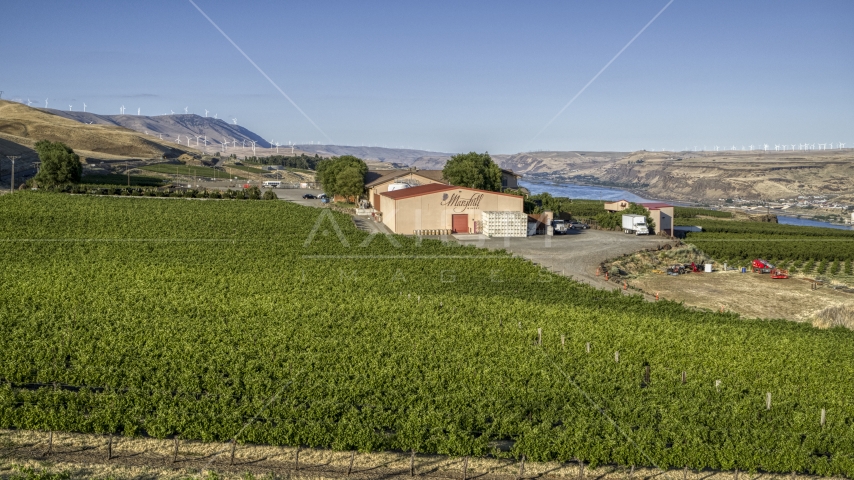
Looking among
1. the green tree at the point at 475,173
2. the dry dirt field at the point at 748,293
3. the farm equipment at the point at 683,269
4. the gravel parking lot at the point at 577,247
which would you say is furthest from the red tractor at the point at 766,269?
the green tree at the point at 475,173

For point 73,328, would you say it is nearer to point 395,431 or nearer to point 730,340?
point 395,431

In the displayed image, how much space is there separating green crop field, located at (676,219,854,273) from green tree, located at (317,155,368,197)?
41727 mm

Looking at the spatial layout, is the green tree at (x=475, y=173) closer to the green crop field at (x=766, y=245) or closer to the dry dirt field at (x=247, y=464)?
the green crop field at (x=766, y=245)

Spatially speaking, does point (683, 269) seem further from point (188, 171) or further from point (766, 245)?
point (188, 171)

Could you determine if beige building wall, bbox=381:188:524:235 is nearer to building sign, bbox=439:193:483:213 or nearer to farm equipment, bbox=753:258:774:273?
building sign, bbox=439:193:483:213

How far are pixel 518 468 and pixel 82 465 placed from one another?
38.9 feet

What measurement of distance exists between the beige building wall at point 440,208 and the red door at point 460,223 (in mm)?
94

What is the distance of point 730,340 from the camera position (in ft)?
96.6

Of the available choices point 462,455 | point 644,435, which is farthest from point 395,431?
point 644,435

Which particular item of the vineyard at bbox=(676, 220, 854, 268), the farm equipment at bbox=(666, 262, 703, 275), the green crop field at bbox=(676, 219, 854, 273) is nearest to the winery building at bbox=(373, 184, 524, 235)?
the farm equipment at bbox=(666, 262, 703, 275)

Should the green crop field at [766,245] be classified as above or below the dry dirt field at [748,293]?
above

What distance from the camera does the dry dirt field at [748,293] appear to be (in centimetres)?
3972

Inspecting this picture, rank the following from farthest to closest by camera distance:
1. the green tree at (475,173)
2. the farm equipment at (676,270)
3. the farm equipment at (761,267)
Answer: the green tree at (475,173) < the farm equipment at (761,267) < the farm equipment at (676,270)

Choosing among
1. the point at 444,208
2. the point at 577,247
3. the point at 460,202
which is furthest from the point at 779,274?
the point at 444,208
